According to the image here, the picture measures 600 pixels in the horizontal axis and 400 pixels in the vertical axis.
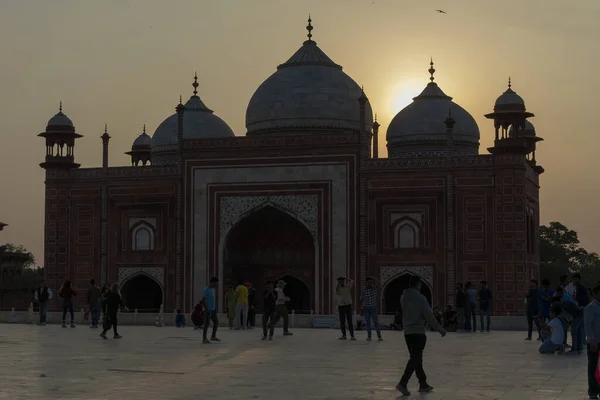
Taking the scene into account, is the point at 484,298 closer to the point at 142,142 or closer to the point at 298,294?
the point at 298,294

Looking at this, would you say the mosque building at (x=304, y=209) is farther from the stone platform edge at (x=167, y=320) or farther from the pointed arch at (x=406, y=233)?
the stone platform edge at (x=167, y=320)

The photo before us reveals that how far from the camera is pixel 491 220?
3522 centimetres

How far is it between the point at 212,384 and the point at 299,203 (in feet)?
84.6

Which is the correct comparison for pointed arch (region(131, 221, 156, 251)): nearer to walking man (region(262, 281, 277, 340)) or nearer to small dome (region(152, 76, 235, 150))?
small dome (region(152, 76, 235, 150))

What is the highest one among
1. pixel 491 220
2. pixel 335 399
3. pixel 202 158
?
pixel 202 158

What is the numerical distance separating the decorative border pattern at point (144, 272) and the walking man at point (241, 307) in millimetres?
12502

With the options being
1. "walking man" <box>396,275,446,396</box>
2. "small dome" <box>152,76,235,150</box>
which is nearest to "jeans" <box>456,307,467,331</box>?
"walking man" <box>396,275,446,396</box>

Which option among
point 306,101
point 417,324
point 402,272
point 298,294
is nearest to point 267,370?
point 417,324

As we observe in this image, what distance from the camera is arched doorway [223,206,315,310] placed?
3891 cm

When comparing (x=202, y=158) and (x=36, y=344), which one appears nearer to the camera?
(x=36, y=344)

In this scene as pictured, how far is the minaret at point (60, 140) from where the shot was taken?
39906 millimetres

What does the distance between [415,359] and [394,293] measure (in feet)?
88.2

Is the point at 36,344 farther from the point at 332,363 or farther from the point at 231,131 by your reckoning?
the point at 231,131

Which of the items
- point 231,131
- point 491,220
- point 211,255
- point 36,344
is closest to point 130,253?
point 211,255
